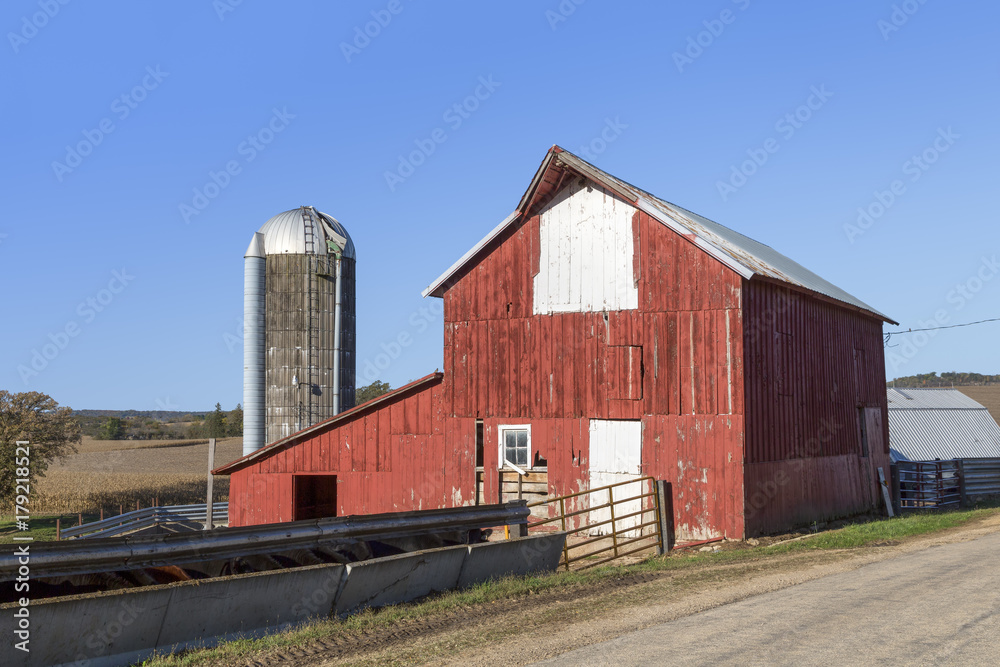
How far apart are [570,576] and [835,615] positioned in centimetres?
444

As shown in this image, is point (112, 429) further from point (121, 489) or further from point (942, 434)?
point (942, 434)

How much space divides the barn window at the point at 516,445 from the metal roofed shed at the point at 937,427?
2326 centimetres

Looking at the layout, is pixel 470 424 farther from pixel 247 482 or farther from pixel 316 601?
A: pixel 316 601

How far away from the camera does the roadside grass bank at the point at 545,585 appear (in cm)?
909

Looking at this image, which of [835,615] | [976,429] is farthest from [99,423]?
[835,615]

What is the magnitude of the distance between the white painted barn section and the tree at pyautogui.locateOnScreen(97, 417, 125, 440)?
110046 mm

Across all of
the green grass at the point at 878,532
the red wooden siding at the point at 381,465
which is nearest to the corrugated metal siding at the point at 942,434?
the green grass at the point at 878,532

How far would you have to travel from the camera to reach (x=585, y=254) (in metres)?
20.1

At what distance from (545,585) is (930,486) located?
19.8m

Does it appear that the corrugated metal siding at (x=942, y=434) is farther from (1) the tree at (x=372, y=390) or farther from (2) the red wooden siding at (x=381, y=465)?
(1) the tree at (x=372, y=390)

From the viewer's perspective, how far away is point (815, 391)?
21.9m

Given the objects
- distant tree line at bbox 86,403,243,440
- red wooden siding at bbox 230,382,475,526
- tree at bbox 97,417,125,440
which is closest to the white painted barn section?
red wooden siding at bbox 230,382,475,526

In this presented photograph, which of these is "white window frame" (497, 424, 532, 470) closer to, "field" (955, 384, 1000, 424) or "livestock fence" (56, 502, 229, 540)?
"livestock fence" (56, 502, 229, 540)

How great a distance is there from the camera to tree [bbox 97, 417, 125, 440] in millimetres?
118688
